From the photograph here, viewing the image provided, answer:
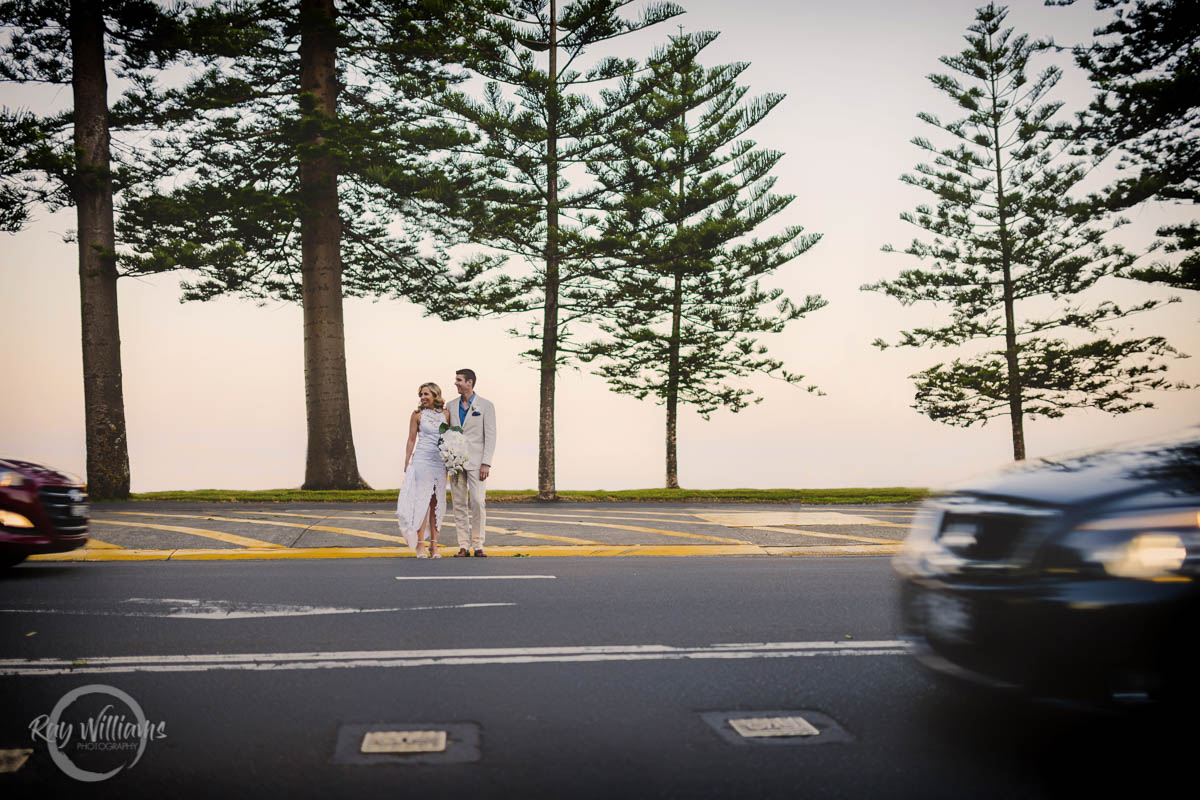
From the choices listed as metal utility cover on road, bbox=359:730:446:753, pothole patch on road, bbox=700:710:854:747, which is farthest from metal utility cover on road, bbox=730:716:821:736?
metal utility cover on road, bbox=359:730:446:753

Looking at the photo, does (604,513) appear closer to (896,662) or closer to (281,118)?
(896,662)

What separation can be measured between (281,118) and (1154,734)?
2260 centimetres

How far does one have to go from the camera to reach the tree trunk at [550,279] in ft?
79.8

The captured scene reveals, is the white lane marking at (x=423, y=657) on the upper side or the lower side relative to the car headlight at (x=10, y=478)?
lower

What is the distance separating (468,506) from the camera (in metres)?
11.3

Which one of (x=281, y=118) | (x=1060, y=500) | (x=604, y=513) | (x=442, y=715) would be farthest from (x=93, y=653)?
(x=281, y=118)

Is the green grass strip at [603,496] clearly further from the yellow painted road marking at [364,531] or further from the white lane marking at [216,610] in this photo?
the white lane marking at [216,610]

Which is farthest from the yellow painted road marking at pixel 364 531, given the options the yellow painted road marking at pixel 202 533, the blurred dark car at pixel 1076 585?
the blurred dark car at pixel 1076 585

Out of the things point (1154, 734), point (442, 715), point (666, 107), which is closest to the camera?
point (1154, 734)

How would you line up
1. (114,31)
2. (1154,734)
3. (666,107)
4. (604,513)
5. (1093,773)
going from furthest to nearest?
(666,107) < (114,31) < (604,513) < (1093,773) < (1154,734)

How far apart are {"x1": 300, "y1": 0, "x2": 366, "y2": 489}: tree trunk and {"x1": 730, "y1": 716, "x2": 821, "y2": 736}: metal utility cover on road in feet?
61.7

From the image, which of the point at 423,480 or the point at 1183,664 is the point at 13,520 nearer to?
the point at 423,480

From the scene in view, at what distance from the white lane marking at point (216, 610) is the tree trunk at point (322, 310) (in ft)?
48.8

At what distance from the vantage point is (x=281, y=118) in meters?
22.8
